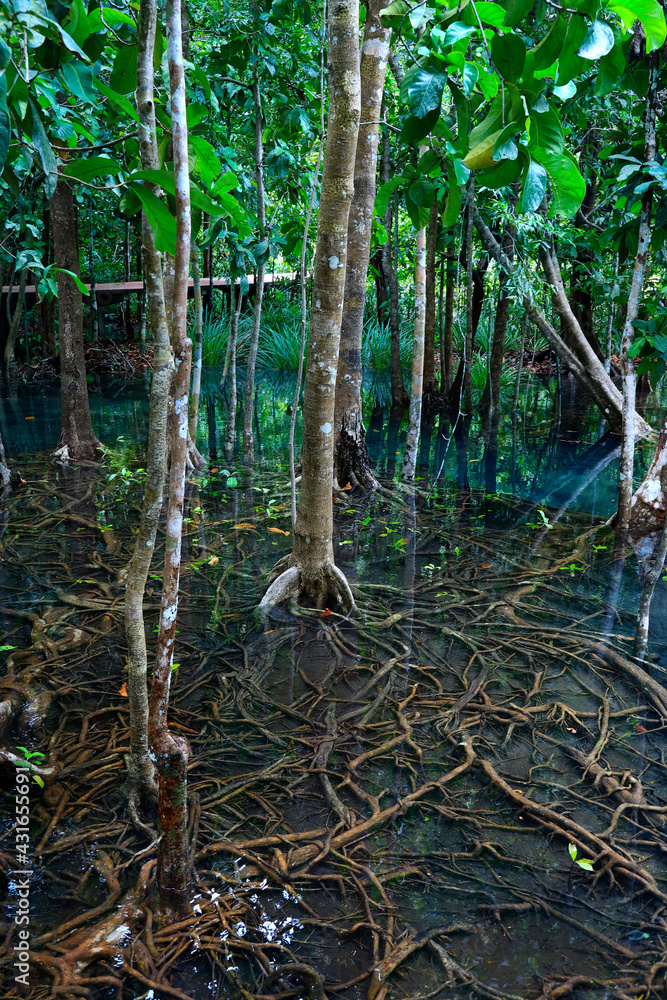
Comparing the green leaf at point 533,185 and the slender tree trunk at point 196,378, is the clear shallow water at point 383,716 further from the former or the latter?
the green leaf at point 533,185

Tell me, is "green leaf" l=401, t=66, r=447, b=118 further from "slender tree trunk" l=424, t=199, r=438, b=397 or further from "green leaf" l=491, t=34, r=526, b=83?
"slender tree trunk" l=424, t=199, r=438, b=397

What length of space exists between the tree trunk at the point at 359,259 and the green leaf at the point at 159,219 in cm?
362

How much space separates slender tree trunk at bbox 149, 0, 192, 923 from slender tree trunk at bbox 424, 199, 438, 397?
7.85 metres

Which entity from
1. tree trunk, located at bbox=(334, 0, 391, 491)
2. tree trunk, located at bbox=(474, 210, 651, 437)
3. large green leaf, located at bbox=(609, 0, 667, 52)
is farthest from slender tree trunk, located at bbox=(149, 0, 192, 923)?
tree trunk, located at bbox=(474, 210, 651, 437)

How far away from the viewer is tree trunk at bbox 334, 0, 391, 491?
5.09m

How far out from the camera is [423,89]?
80.7 inches

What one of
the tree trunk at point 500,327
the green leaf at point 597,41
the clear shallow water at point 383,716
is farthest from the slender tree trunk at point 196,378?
the green leaf at point 597,41

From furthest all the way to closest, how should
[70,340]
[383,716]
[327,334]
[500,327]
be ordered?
[500,327], [70,340], [327,334], [383,716]

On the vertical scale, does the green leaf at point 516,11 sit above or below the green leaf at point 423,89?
above

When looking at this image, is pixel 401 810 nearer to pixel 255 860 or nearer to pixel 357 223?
pixel 255 860

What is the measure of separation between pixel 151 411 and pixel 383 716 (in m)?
1.80

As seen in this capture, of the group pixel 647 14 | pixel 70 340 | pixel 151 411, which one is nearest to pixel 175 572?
pixel 151 411

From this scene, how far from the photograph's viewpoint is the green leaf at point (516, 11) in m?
2.00

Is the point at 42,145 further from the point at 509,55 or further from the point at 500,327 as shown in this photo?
the point at 500,327
